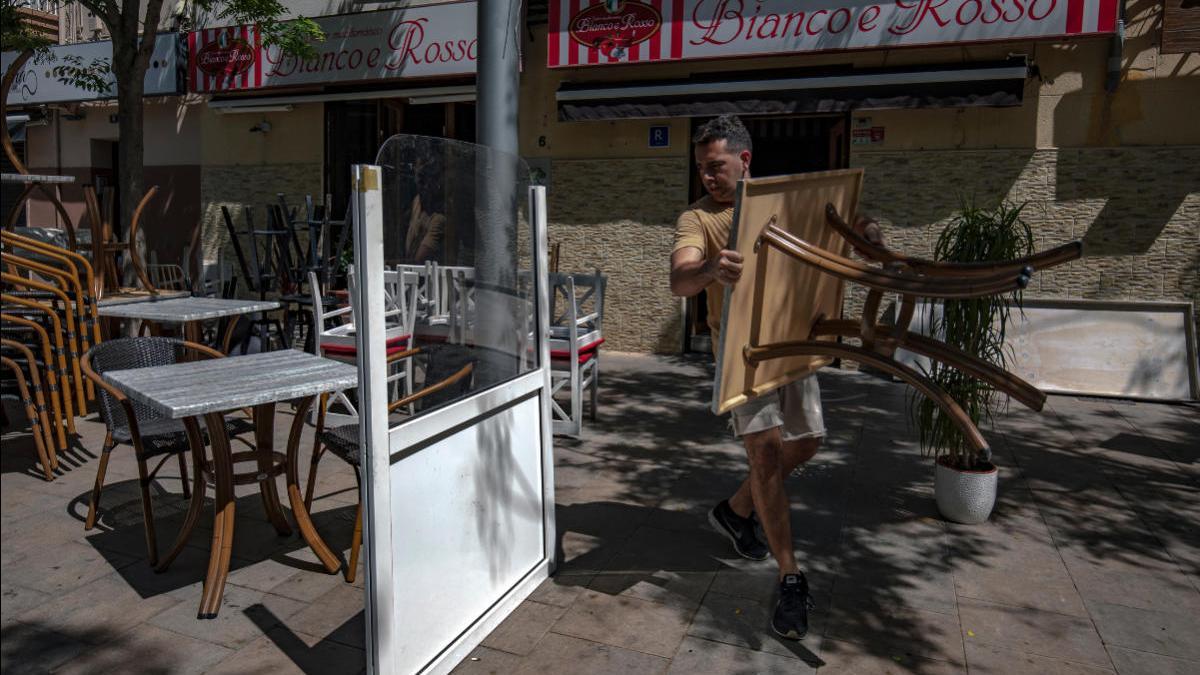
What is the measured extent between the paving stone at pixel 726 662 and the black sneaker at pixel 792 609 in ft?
0.41

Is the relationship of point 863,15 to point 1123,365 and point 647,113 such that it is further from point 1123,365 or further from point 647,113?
point 1123,365

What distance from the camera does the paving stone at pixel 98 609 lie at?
3197 mm

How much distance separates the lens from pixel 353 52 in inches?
440

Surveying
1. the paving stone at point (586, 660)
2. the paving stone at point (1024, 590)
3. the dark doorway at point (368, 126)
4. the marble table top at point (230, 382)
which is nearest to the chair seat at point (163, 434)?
the marble table top at point (230, 382)

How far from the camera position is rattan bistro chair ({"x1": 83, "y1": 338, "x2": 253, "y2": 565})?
3.69m

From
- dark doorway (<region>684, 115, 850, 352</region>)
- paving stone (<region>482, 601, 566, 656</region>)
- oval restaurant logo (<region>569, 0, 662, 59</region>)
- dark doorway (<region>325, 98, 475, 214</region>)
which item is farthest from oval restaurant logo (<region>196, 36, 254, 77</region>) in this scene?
paving stone (<region>482, 601, 566, 656</region>)

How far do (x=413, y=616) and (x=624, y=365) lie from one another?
22.0ft

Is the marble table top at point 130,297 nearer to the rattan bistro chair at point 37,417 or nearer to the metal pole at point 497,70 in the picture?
the rattan bistro chair at point 37,417

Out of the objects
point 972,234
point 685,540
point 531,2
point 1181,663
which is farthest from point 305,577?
point 531,2

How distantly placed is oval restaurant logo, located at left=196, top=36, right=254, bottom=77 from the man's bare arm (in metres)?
10.5

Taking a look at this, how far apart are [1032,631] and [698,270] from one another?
185 cm

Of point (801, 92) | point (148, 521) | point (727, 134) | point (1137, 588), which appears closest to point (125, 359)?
point (148, 521)

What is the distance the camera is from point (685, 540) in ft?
13.7

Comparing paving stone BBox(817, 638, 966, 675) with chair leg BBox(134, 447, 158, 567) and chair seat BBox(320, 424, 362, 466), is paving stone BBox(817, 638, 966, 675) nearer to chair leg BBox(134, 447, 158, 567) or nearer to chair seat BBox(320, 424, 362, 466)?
chair seat BBox(320, 424, 362, 466)
